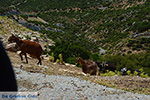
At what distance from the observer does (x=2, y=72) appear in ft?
4.26

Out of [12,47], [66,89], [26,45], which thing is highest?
[26,45]

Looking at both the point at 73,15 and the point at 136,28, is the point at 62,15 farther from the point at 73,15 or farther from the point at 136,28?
the point at 136,28

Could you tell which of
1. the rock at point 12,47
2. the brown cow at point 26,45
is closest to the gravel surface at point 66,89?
the brown cow at point 26,45

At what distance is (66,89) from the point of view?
8383mm

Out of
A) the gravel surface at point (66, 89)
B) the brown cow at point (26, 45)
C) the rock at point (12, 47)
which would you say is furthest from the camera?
the rock at point (12, 47)

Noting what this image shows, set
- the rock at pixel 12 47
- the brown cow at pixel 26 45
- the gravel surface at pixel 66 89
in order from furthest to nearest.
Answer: the rock at pixel 12 47, the brown cow at pixel 26 45, the gravel surface at pixel 66 89

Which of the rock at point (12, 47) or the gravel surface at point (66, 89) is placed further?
the rock at point (12, 47)

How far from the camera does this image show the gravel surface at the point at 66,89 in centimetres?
778

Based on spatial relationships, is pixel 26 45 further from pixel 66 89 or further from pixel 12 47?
pixel 66 89

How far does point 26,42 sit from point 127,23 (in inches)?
3889

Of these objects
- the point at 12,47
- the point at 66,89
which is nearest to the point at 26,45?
the point at 12,47

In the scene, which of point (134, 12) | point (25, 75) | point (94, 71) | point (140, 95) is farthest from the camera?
point (134, 12)

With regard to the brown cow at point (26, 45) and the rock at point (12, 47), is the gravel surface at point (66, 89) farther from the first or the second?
the rock at point (12, 47)

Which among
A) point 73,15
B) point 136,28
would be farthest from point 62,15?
point 136,28
